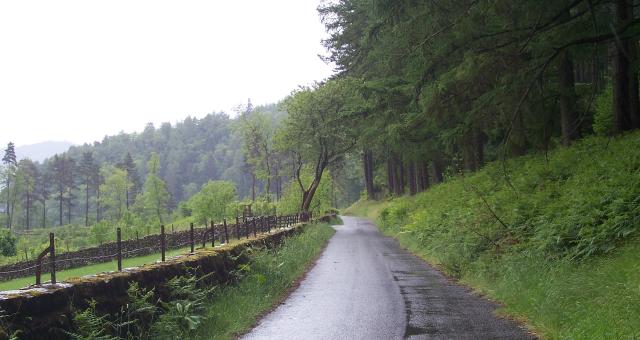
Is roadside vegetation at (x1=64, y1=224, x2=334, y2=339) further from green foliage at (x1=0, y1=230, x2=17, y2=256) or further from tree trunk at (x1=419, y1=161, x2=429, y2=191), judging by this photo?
green foliage at (x1=0, y1=230, x2=17, y2=256)

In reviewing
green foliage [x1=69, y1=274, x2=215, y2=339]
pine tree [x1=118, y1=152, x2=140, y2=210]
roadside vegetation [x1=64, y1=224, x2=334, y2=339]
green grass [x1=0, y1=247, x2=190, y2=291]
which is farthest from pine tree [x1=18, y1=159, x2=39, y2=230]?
green foliage [x1=69, y1=274, x2=215, y2=339]

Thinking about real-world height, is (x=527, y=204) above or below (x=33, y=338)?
above

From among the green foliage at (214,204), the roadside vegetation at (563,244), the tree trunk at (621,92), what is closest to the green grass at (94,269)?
the green foliage at (214,204)

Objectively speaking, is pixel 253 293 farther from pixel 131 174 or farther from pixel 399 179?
pixel 131 174

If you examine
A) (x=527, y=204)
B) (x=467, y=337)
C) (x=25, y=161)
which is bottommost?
(x=467, y=337)

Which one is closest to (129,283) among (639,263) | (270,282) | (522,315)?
(270,282)

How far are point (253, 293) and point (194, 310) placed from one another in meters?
2.65

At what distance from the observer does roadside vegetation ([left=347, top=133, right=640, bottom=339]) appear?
6820mm

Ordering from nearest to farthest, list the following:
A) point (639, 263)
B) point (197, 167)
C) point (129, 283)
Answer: point (639, 263) < point (129, 283) < point (197, 167)

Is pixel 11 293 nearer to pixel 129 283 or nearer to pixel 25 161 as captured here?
pixel 129 283

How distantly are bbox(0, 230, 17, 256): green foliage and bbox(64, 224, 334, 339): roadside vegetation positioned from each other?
111 ft

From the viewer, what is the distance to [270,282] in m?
12.2

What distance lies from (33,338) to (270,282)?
689cm

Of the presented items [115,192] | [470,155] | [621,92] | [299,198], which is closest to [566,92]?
[621,92]
